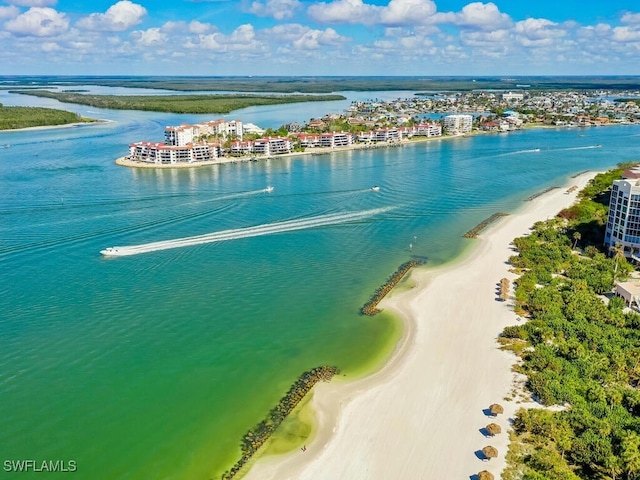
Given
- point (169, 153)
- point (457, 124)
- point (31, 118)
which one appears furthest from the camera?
point (31, 118)

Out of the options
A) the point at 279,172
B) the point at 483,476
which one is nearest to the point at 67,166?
the point at 279,172

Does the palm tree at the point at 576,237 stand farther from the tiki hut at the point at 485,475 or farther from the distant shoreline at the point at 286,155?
Result: the distant shoreline at the point at 286,155

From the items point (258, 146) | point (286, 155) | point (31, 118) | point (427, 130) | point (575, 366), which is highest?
point (31, 118)

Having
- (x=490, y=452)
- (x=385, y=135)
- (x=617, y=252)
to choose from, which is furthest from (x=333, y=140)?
(x=490, y=452)

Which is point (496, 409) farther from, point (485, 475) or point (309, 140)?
point (309, 140)

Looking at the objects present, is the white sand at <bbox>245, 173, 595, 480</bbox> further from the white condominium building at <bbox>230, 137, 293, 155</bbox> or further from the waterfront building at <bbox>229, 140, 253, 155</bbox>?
the waterfront building at <bbox>229, 140, 253, 155</bbox>

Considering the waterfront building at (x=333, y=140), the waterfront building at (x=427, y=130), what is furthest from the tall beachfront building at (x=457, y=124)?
the waterfront building at (x=333, y=140)

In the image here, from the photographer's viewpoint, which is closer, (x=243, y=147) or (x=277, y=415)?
(x=277, y=415)

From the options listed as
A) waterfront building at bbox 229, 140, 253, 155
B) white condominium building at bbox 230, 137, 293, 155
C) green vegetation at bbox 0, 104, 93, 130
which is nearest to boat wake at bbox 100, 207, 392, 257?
white condominium building at bbox 230, 137, 293, 155
